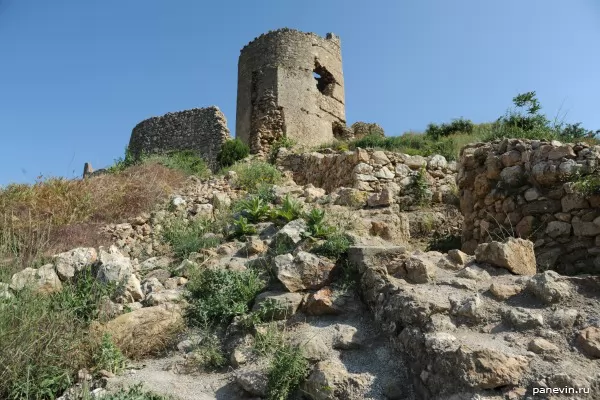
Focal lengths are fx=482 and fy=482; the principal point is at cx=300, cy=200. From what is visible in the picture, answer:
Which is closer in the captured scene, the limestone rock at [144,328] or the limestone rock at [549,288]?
the limestone rock at [549,288]

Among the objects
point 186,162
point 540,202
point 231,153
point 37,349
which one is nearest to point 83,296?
point 37,349

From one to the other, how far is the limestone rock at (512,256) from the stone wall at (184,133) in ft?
36.0

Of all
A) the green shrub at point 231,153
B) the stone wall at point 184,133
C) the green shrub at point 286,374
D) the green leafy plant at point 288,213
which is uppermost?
the stone wall at point 184,133

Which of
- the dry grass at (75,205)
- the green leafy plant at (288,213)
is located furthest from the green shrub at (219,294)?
the dry grass at (75,205)

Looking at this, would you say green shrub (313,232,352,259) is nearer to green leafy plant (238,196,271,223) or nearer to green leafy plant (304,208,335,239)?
green leafy plant (304,208,335,239)

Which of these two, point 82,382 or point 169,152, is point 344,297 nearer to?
point 82,382

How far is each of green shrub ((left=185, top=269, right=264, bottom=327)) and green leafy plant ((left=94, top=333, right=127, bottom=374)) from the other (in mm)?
647

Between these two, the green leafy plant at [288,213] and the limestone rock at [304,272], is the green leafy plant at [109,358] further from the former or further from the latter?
the green leafy plant at [288,213]

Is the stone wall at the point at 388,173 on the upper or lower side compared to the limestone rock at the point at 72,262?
upper

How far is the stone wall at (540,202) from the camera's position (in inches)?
182

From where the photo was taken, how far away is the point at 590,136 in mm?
7633

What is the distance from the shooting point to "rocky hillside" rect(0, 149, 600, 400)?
2729mm

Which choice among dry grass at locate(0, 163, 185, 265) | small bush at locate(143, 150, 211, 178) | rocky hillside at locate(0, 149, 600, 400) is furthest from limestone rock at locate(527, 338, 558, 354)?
small bush at locate(143, 150, 211, 178)

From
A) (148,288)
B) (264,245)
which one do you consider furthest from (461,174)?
(148,288)
